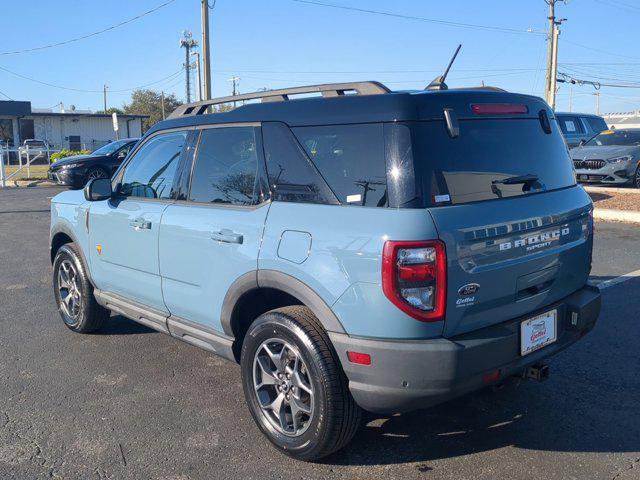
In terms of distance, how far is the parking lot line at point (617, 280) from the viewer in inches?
264

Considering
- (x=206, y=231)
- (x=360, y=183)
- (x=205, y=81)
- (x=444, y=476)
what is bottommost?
(x=444, y=476)

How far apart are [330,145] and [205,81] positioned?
20.6 metres

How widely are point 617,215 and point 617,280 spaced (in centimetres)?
525

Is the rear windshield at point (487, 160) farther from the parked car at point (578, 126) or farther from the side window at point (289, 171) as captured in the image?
the parked car at point (578, 126)

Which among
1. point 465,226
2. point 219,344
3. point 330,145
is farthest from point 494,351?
point 219,344

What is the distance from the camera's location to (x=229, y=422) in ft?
12.4

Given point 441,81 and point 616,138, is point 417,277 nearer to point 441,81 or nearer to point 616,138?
point 441,81

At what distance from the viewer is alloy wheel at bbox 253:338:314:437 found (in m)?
3.30

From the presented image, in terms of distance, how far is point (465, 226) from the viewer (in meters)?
2.92

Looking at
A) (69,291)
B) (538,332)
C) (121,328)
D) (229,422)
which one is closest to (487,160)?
(538,332)

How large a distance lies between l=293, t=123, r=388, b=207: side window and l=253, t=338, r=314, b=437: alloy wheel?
0.90 meters

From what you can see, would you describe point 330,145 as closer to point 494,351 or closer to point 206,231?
point 206,231

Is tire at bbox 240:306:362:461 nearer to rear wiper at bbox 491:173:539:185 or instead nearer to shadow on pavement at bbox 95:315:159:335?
rear wiper at bbox 491:173:539:185

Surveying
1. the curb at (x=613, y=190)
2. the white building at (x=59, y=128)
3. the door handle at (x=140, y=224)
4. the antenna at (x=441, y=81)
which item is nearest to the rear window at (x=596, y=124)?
the curb at (x=613, y=190)
